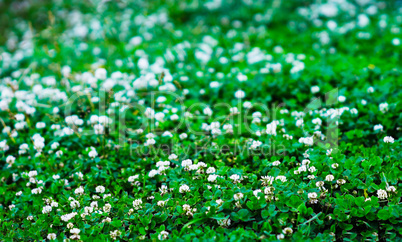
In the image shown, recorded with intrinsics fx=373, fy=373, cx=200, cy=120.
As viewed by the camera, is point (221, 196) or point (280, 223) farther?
A: point (221, 196)

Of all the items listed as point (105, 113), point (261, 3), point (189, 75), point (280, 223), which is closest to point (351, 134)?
point (280, 223)

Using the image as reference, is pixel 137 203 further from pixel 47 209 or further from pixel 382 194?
pixel 382 194

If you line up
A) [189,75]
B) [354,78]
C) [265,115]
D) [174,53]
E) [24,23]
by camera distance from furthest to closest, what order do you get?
[24,23], [174,53], [189,75], [354,78], [265,115]

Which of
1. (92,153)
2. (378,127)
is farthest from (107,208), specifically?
(378,127)

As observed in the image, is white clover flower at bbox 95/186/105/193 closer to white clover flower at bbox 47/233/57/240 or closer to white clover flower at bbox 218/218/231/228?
white clover flower at bbox 47/233/57/240

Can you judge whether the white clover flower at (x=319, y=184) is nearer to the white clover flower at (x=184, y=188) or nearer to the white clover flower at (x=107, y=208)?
the white clover flower at (x=184, y=188)

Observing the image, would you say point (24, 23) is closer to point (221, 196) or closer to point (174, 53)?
point (174, 53)

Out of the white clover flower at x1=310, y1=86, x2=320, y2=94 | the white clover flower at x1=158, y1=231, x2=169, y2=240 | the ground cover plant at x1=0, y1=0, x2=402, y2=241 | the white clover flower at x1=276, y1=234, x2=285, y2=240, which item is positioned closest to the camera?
the white clover flower at x1=276, y1=234, x2=285, y2=240

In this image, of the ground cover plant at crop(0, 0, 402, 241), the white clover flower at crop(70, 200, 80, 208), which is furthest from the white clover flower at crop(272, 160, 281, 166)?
the white clover flower at crop(70, 200, 80, 208)

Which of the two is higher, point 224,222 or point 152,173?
point 152,173
